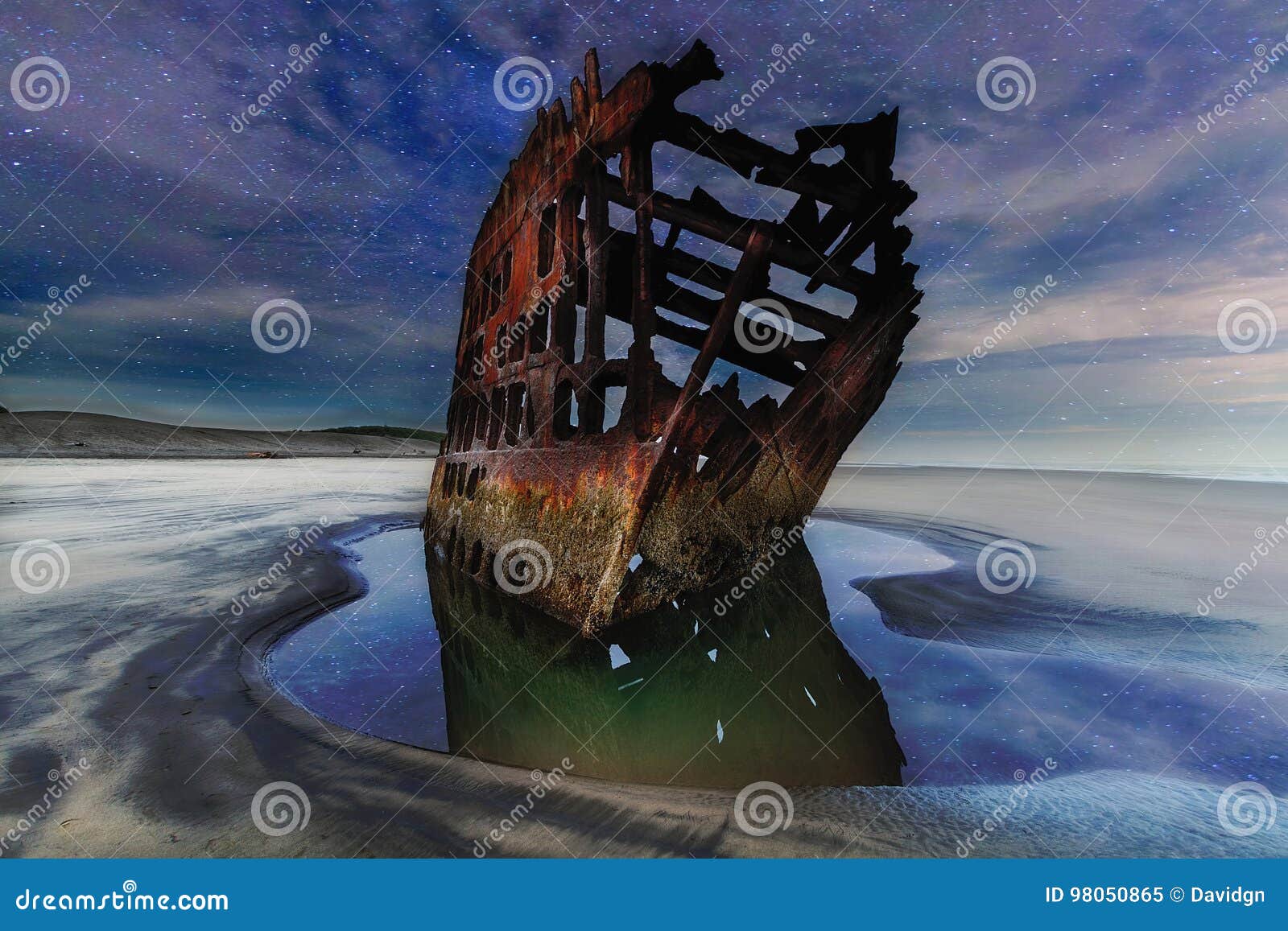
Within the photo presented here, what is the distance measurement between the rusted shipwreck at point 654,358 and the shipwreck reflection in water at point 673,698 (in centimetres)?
43

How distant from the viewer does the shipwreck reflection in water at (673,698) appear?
131 inches

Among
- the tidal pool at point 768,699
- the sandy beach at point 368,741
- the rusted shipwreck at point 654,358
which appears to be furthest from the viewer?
the rusted shipwreck at point 654,358

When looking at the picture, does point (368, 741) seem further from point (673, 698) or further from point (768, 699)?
point (768, 699)

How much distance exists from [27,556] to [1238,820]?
12.0 m

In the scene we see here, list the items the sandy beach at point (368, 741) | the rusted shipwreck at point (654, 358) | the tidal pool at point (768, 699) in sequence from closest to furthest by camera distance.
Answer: the sandy beach at point (368, 741), the tidal pool at point (768, 699), the rusted shipwreck at point (654, 358)

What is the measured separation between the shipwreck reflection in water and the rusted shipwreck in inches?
16.8

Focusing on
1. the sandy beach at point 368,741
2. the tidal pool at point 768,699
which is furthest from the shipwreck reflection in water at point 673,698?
the sandy beach at point 368,741

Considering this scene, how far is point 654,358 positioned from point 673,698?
9.14 feet

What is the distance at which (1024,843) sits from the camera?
2443 millimetres

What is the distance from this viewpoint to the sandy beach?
241 centimetres

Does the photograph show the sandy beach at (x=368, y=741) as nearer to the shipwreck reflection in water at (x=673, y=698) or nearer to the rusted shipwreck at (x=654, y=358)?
the shipwreck reflection in water at (x=673, y=698)

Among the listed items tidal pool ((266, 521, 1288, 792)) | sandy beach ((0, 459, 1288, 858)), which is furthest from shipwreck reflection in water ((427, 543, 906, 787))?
sandy beach ((0, 459, 1288, 858))

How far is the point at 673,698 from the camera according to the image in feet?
14.3

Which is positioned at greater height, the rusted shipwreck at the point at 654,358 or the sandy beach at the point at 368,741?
the rusted shipwreck at the point at 654,358
